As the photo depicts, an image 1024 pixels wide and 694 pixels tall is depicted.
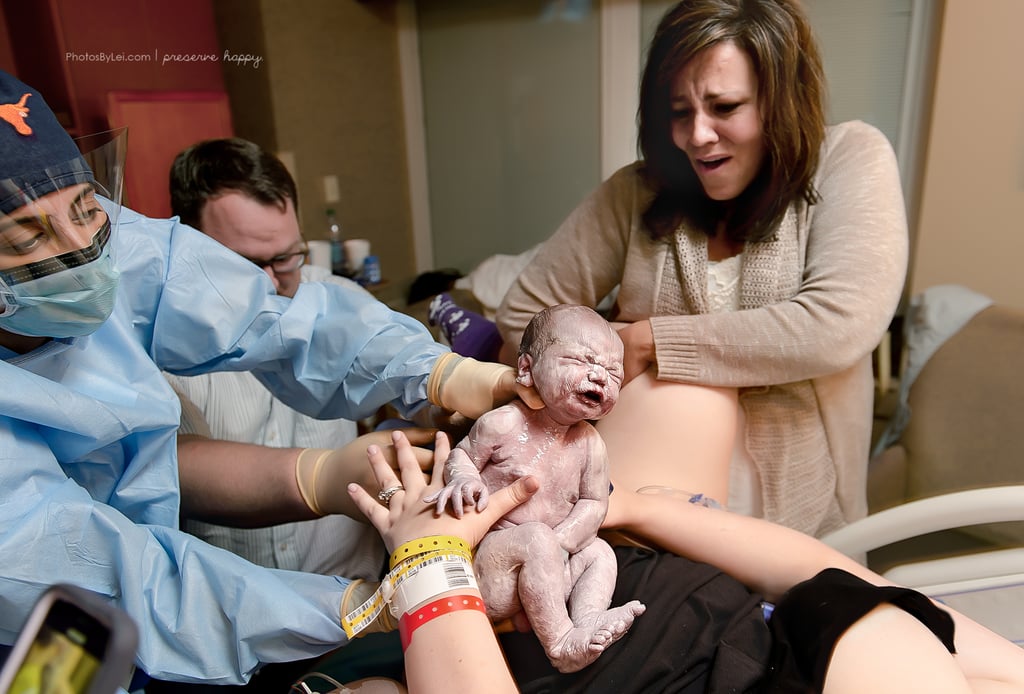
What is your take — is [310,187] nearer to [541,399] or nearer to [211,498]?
[211,498]

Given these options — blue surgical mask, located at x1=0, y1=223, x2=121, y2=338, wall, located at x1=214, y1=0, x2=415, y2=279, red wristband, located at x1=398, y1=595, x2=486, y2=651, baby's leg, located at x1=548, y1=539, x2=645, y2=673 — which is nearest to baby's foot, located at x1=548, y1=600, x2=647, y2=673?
baby's leg, located at x1=548, y1=539, x2=645, y2=673

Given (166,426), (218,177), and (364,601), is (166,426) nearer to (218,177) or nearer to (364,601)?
(364,601)

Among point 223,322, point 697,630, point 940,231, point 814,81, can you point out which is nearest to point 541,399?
point 697,630

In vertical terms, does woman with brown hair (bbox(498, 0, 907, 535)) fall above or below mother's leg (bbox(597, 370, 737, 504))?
above

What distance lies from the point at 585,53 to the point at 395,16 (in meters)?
0.46

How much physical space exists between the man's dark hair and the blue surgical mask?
0.53 metres

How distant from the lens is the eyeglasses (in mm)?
1354

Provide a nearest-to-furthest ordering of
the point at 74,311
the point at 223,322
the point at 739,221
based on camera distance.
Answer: the point at 74,311 < the point at 223,322 < the point at 739,221

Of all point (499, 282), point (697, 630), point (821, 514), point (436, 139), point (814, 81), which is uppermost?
point (814, 81)

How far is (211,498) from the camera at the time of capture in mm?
1110

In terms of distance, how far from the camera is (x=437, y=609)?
0.75 metres

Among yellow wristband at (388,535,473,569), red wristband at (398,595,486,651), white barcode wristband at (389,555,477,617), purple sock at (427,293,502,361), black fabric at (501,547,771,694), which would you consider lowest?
black fabric at (501,547,771,694)

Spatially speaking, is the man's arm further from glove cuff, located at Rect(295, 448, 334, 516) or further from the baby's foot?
the baby's foot

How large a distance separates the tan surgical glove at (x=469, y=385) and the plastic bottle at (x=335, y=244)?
1.97ft
